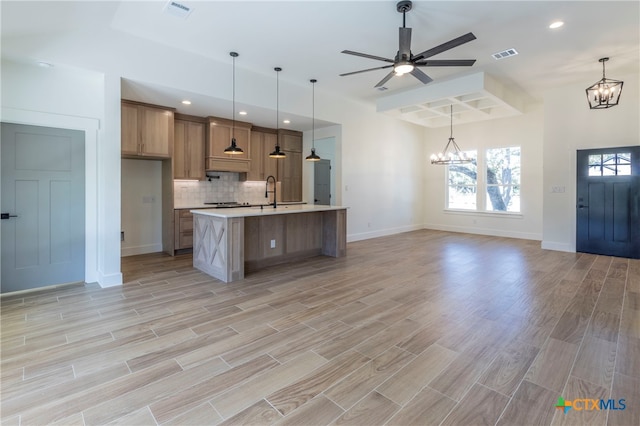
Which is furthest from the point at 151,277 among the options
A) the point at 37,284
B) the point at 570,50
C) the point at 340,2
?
the point at 570,50

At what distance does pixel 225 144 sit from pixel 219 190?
1.10 metres

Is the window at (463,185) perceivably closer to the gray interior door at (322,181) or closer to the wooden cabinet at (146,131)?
the gray interior door at (322,181)

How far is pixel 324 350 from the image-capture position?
238cm

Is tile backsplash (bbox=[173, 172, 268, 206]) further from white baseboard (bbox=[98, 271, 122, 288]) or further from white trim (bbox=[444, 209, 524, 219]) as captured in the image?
white trim (bbox=[444, 209, 524, 219])

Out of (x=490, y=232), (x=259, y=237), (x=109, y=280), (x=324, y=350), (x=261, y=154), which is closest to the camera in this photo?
(x=324, y=350)

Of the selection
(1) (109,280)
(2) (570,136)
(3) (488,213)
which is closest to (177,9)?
(1) (109,280)

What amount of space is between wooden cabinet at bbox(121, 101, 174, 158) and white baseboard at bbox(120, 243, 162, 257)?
1.86 m

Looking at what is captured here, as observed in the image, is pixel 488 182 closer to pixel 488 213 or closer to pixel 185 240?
pixel 488 213

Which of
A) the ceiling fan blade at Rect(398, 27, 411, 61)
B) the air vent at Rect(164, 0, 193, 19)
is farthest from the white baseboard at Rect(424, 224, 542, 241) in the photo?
the air vent at Rect(164, 0, 193, 19)

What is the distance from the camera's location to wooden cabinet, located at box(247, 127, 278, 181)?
7.04m

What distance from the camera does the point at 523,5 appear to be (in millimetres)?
3406

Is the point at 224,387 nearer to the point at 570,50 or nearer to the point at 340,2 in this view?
the point at 340,2

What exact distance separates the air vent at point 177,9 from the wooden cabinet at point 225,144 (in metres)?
2.74

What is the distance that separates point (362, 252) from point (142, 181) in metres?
4.61
